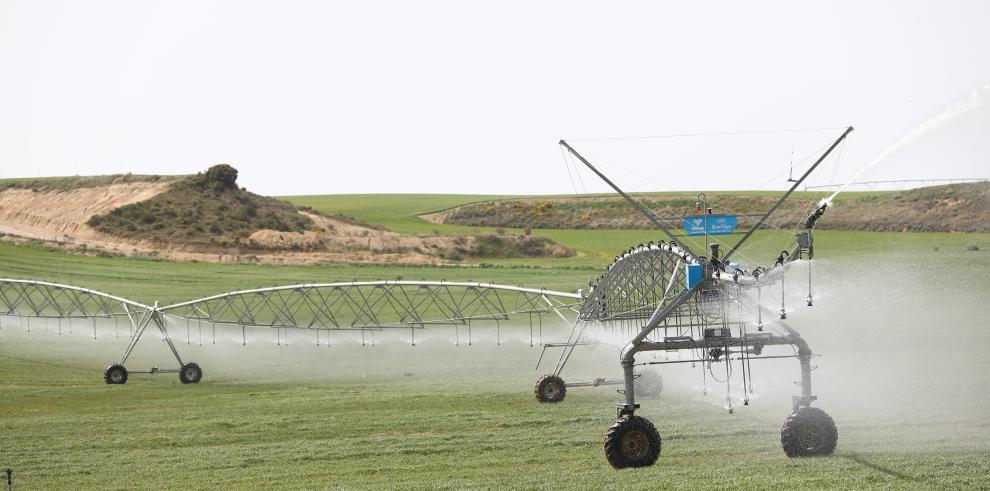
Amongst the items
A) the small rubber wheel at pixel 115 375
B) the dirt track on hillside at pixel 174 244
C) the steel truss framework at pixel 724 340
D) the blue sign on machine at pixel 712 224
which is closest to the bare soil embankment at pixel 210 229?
the dirt track on hillside at pixel 174 244

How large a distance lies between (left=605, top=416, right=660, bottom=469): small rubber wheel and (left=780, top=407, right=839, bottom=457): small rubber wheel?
137 inches

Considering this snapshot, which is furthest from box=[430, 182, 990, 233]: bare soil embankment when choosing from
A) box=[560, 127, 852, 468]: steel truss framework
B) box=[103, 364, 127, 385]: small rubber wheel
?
box=[103, 364, 127, 385]: small rubber wheel

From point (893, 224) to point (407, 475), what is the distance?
89449 mm

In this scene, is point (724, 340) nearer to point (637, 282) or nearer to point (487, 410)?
point (637, 282)

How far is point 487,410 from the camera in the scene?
43.6 meters

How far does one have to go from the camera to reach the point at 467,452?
35.2 metres

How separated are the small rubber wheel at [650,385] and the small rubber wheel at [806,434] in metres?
13.8

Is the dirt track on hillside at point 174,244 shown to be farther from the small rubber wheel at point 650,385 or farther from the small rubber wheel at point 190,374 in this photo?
the small rubber wheel at point 650,385

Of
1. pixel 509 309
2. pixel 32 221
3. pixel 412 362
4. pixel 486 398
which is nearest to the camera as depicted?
pixel 486 398

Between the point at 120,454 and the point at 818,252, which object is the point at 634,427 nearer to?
the point at 120,454

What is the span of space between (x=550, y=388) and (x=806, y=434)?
1527 centimetres

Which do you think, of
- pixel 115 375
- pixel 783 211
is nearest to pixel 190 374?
pixel 115 375

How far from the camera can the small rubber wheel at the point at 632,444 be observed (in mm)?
31375

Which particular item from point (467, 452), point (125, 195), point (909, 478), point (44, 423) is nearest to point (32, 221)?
point (125, 195)
